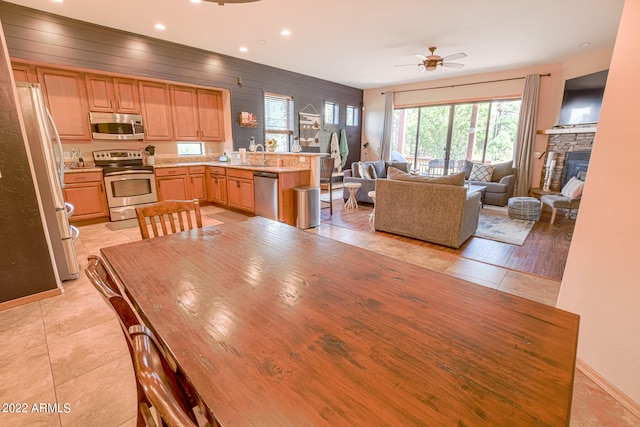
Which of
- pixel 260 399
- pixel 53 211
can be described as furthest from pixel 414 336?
pixel 53 211

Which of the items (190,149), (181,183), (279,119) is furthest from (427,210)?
(190,149)

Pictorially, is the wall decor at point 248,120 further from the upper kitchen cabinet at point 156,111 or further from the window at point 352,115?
the window at point 352,115

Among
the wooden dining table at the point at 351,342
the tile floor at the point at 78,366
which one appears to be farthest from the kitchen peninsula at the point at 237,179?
the wooden dining table at the point at 351,342

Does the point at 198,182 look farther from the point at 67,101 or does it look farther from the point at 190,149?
the point at 67,101

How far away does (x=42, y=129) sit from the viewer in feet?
7.99

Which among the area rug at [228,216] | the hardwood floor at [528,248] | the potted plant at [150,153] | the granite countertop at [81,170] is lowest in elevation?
the hardwood floor at [528,248]

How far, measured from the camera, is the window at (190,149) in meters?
5.62

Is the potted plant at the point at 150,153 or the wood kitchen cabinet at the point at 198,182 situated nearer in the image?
the potted plant at the point at 150,153

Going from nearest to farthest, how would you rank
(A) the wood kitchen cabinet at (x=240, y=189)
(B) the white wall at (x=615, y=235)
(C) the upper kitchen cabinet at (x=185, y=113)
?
(B) the white wall at (x=615, y=235) < (A) the wood kitchen cabinet at (x=240, y=189) < (C) the upper kitchen cabinet at (x=185, y=113)

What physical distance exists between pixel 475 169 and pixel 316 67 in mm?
4181

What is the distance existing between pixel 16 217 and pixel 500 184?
7.07m

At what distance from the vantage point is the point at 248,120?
5.85 meters

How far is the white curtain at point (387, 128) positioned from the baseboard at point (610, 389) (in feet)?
23.2

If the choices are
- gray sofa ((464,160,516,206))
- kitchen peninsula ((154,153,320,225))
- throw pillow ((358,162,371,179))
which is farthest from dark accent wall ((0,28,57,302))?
gray sofa ((464,160,516,206))
